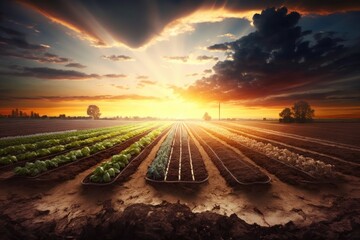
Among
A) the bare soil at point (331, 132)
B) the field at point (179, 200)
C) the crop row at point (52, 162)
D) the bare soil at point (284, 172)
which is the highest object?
the bare soil at point (331, 132)

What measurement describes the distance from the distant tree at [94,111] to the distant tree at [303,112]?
121072mm

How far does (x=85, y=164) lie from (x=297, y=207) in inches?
524

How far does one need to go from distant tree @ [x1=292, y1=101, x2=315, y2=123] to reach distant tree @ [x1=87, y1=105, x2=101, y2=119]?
4767 inches

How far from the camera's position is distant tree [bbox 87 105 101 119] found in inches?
5591

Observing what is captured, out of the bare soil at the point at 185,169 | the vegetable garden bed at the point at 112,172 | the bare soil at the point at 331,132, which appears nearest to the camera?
the vegetable garden bed at the point at 112,172

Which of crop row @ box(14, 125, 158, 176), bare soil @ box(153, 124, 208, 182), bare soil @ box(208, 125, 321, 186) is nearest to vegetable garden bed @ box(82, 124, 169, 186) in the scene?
bare soil @ box(153, 124, 208, 182)

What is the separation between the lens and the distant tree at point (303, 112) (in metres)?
78.3

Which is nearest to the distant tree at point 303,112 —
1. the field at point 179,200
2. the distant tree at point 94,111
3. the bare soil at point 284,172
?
the field at point 179,200

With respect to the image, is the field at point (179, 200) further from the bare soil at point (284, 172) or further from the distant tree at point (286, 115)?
the distant tree at point (286, 115)

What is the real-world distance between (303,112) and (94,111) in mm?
124445

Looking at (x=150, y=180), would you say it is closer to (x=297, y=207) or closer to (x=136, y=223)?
(x=136, y=223)

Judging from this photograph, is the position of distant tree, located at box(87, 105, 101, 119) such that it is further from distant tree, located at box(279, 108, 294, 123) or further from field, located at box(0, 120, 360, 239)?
field, located at box(0, 120, 360, 239)

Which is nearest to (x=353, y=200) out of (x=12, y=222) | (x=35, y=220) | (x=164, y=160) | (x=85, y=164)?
(x=164, y=160)

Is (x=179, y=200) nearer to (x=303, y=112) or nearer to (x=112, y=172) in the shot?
(x=112, y=172)
